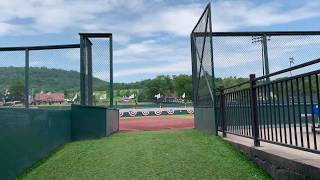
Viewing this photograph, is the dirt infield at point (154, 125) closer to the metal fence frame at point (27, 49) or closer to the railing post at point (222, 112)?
the metal fence frame at point (27, 49)

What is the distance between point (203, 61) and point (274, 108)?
636 cm

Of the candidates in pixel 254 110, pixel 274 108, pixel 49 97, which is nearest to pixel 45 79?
pixel 49 97

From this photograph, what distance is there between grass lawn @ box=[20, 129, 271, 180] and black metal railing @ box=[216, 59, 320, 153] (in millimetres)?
537

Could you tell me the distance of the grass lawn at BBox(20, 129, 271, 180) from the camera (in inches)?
250

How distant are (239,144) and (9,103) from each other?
8.21 meters

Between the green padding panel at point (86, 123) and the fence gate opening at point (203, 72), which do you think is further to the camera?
the green padding panel at point (86, 123)

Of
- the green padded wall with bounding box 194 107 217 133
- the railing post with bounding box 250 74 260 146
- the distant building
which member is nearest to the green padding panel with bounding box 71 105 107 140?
the distant building

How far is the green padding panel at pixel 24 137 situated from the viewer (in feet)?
20.5

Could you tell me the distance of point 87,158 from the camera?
7.93m

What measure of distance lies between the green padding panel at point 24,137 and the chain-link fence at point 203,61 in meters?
4.05

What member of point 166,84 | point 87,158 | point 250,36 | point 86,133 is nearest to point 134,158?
point 87,158

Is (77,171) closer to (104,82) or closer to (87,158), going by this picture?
(87,158)

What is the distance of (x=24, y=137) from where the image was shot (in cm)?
732

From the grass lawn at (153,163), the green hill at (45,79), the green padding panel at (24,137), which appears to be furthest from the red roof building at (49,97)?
the grass lawn at (153,163)
